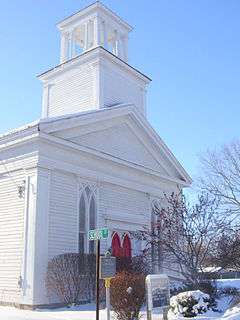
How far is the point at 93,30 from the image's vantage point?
84.0ft

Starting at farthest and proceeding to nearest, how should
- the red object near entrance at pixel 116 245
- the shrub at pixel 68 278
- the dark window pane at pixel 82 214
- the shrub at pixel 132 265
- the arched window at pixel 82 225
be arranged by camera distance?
1. the red object near entrance at pixel 116 245
2. the dark window pane at pixel 82 214
3. the arched window at pixel 82 225
4. the shrub at pixel 132 265
5. the shrub at pixel 68 278

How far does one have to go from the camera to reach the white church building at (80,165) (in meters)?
16.3

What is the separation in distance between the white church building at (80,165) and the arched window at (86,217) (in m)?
0.04

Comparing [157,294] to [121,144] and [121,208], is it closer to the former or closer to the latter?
[121,208]

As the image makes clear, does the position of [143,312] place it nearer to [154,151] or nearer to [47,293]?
[47,293]

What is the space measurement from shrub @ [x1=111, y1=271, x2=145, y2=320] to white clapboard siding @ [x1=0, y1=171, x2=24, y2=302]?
18.2 ft

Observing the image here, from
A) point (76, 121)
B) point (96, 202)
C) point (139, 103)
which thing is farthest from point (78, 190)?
point (139, 103)

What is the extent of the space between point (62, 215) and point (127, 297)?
626 centimetres

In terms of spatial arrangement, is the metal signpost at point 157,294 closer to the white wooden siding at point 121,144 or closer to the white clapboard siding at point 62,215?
the white clapboard siding at point 62,215

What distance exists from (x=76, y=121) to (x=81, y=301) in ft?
22.5

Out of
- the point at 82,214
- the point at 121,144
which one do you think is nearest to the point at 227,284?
the point at 82,214

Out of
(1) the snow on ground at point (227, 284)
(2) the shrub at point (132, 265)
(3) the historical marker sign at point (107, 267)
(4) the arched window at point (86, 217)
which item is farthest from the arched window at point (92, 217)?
(3) the historical marker sign at point (107, 267)


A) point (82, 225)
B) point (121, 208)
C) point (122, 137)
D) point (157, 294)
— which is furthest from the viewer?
point (122, 137)

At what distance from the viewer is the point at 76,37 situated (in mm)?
27000
